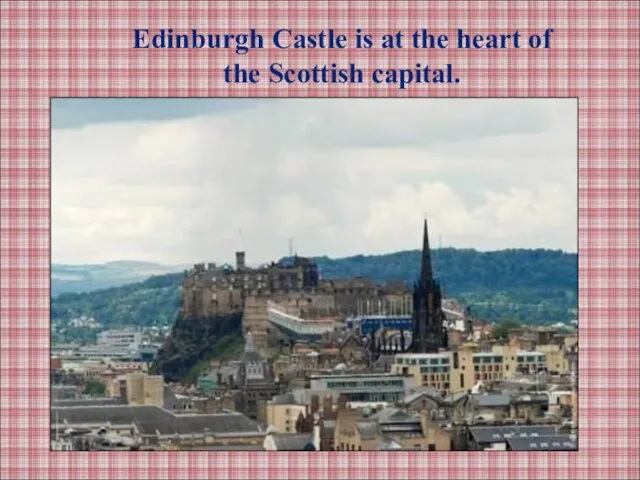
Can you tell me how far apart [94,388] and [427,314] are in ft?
11.2

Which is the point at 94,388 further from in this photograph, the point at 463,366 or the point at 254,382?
the point at 463,366

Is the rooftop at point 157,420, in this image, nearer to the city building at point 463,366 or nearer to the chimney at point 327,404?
the chimney at point 327,404

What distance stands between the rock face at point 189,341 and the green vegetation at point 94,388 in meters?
0.76

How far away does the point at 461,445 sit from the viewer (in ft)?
40.8

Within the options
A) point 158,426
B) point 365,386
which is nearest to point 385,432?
point 158,426

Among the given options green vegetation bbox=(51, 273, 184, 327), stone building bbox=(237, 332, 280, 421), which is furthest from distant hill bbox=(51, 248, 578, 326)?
stone building bbox=(237, 332, 280, 421)

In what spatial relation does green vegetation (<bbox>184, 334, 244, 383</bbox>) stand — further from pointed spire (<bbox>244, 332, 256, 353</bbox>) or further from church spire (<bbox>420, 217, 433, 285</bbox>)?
church spire (<bbox>420, 217, 433, 285</bbox>)

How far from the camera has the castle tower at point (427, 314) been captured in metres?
13.8

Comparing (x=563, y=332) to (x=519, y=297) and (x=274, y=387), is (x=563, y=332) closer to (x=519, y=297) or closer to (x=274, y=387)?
(x=519, y=297)

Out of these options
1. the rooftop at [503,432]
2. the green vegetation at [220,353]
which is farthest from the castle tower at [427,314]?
the green vegetation at [220,353]

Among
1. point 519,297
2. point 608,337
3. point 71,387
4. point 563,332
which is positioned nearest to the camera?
point 608,337

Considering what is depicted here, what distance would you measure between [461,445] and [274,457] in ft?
17.0

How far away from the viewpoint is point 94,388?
12680mm

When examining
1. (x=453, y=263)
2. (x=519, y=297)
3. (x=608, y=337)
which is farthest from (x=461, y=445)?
(x=608, y=337)
